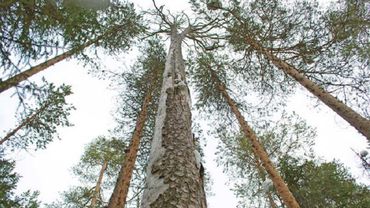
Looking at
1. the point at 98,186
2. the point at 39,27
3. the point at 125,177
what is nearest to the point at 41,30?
the point at 39,27

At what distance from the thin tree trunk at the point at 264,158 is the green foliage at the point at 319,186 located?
3489 millimetres

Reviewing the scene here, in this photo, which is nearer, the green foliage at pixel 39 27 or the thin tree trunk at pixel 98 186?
the green foliage at pixel 39 27

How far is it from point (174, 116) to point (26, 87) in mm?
2022

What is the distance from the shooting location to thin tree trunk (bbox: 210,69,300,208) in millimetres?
7480

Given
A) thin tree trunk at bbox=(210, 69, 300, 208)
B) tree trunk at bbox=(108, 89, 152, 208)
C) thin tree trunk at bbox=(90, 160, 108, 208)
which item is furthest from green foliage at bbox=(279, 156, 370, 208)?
thin tree trunk at bbox=(90, 160, 108, 208)

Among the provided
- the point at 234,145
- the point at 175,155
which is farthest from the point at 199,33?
the point at 175,155

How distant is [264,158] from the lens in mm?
8500

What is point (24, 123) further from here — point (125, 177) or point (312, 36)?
point (312, 36)

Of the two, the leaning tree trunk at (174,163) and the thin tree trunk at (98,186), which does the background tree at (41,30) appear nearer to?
the leaning tree trunk at (174,163)

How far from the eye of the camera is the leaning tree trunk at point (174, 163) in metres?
2.13

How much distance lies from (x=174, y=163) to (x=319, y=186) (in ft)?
37.2

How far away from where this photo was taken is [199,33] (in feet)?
40.4

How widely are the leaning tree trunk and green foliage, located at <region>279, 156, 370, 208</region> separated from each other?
9.26 meters

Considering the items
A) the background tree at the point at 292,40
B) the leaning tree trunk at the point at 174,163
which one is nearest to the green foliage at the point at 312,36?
the background tree at the point at 292,40
